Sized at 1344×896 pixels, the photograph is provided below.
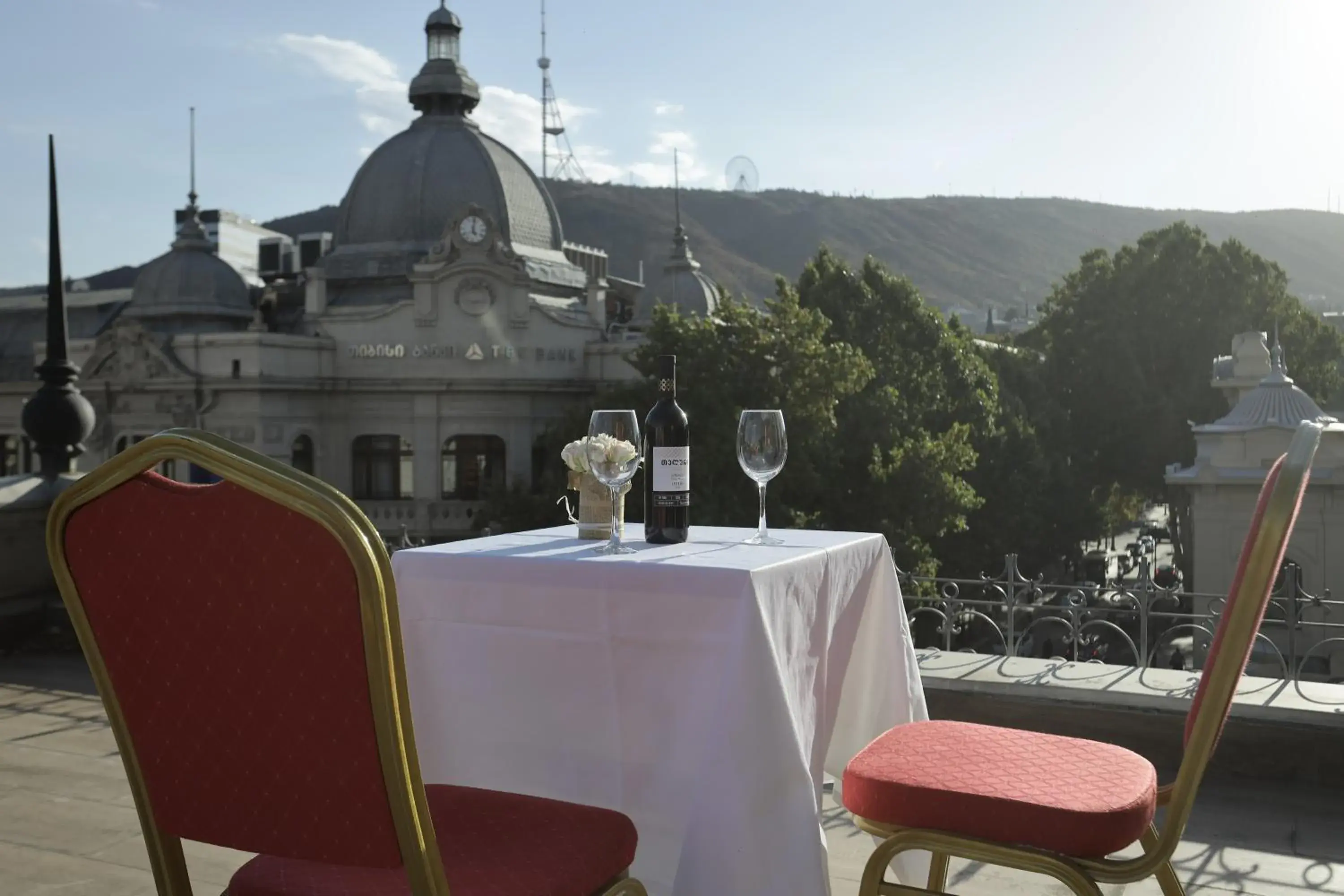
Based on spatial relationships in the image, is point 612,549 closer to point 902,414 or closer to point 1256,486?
point 1256,486

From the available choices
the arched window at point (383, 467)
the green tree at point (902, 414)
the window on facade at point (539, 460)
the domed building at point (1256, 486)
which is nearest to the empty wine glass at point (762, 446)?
the domed building at point (1256, 486)

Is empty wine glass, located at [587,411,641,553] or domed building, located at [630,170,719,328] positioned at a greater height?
domed building, located at [630,170,719,328]

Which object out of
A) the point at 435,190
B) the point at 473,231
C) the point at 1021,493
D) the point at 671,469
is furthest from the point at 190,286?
the point at 671,469

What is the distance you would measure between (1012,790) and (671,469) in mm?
1180

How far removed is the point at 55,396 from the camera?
25.9 feet

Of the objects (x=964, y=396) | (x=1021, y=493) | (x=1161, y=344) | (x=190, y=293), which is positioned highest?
(x=190, y=293)

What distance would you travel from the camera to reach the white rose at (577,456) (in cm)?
327

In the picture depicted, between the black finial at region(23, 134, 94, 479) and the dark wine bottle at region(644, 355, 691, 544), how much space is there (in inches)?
225

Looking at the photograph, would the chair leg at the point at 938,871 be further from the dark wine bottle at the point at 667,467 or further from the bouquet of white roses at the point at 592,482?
the bouquet of white roses at the point at 592,482

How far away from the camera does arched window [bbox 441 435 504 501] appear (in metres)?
40.4

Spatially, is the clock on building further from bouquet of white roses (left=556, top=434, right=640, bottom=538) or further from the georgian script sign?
bouquet of white roses (left=556, top=434, right=640, bottom=538)

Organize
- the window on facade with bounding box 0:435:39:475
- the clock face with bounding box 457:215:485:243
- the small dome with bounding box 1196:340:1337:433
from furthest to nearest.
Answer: the window on facade with bounding box 0:435:39:475, the clock face with bounding box 457:215:485:243, the small dome with bounding box 1196:340:1337:433

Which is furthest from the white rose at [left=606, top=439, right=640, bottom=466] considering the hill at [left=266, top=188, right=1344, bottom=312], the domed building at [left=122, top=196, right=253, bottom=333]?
the hill at [left=266, top=188, right=1344, bottom=312]

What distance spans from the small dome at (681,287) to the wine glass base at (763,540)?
139ft
